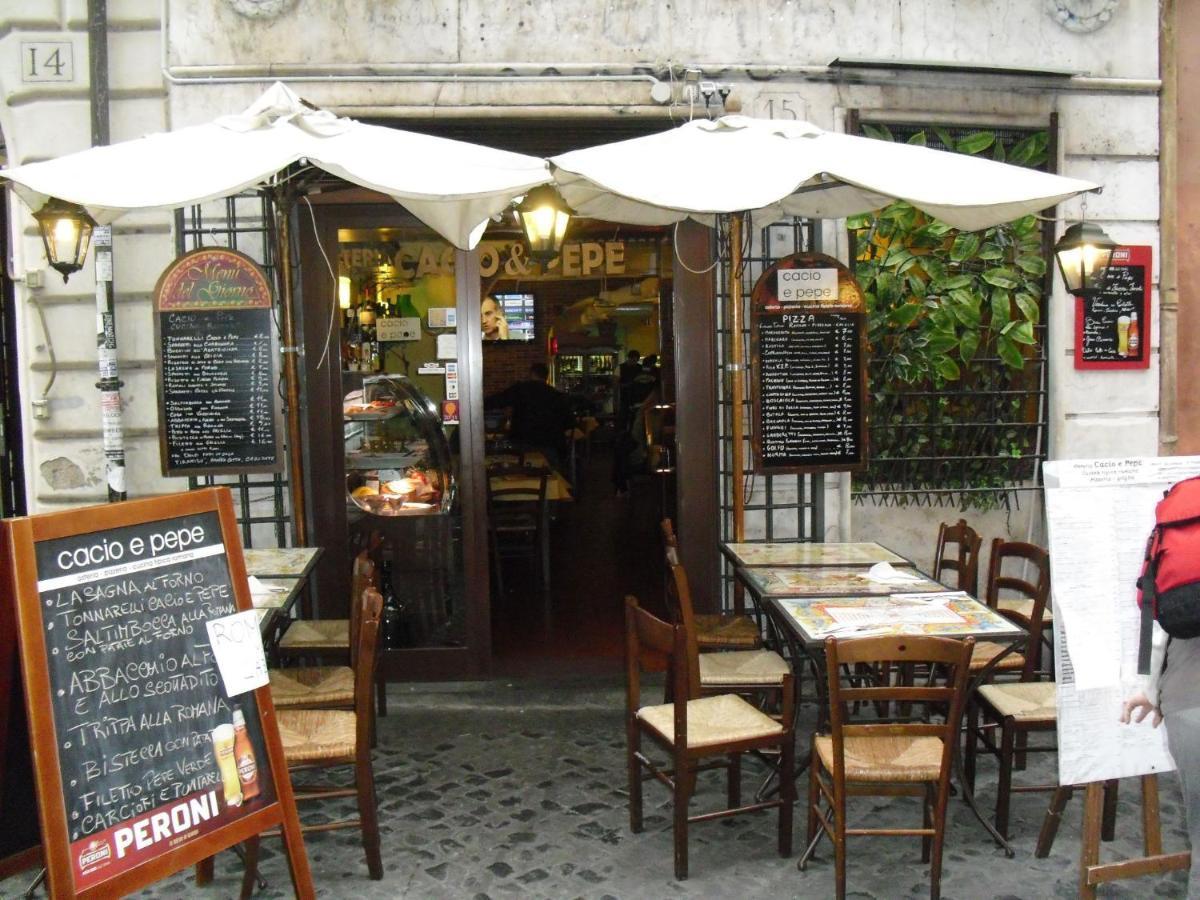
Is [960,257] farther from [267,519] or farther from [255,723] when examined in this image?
[255,723]

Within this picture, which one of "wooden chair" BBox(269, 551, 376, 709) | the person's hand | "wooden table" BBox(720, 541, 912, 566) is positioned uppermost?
"wooden table" BBox(720, 541, 912, 566)

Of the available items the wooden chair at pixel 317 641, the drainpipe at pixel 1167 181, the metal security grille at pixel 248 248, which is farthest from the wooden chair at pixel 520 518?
the drainpipe at pixel 1167 181

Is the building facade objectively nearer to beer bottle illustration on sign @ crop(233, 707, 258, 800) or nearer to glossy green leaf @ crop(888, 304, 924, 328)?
glossy green leaf @ crop(888, 304, 924, 328)

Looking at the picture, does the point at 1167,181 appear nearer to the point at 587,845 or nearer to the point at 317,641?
the point at 587,845

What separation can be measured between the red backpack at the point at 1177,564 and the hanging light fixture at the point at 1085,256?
3169 mm

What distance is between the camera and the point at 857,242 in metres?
6.43

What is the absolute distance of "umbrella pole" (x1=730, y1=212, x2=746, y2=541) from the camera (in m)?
6.13

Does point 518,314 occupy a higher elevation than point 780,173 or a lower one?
higher

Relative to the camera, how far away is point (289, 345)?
6.01 meters

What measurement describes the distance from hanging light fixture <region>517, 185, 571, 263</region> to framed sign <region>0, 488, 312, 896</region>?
317cm

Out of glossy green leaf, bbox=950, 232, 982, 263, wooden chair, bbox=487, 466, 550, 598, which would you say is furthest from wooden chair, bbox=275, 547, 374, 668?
glossy green leaf, bbox=950, 232, 982, 263

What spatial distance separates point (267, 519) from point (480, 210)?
2.45m

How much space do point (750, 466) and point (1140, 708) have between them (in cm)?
344

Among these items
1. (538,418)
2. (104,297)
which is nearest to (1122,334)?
(104,297)
